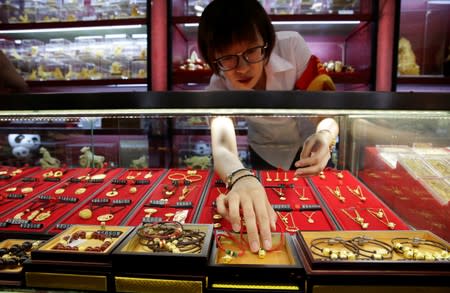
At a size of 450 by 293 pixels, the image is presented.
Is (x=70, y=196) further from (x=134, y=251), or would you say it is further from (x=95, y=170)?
(x=134, y=251)

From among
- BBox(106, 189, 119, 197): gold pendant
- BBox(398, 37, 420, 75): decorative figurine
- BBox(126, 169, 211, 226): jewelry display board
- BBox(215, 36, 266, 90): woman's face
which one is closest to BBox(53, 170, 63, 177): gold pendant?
BBox(106, 189, 119, 197): gold pendant

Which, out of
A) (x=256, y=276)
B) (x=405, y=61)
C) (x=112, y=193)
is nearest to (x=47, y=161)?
(x=112, y=193)

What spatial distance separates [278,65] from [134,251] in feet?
3.55

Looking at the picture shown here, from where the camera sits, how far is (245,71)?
1446 mm

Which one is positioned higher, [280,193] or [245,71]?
[245,71]

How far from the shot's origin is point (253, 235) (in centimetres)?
95

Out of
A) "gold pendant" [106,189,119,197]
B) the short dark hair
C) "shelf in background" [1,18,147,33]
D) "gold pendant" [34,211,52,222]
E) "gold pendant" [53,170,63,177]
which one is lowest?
"gold pendant" [34,211,52,222]

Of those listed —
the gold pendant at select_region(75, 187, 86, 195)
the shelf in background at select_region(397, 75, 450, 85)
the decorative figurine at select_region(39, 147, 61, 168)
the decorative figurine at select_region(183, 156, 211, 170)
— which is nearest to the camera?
the gold pendant at select_region(75, 187, 86, 195)

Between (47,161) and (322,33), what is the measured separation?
302 centimetres

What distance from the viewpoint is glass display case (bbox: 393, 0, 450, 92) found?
3578mm

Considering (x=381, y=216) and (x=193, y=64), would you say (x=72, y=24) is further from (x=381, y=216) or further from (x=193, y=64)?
(x=381, y=216)

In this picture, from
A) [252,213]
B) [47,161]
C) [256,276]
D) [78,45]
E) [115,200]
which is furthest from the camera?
[78,45]

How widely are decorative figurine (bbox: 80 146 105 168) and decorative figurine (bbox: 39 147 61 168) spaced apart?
0.66 ft

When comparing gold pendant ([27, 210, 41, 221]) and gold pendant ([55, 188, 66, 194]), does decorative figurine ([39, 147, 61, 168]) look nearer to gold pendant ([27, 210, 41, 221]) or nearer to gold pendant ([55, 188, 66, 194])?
gold pendant ([55, 188, 66, 194])
